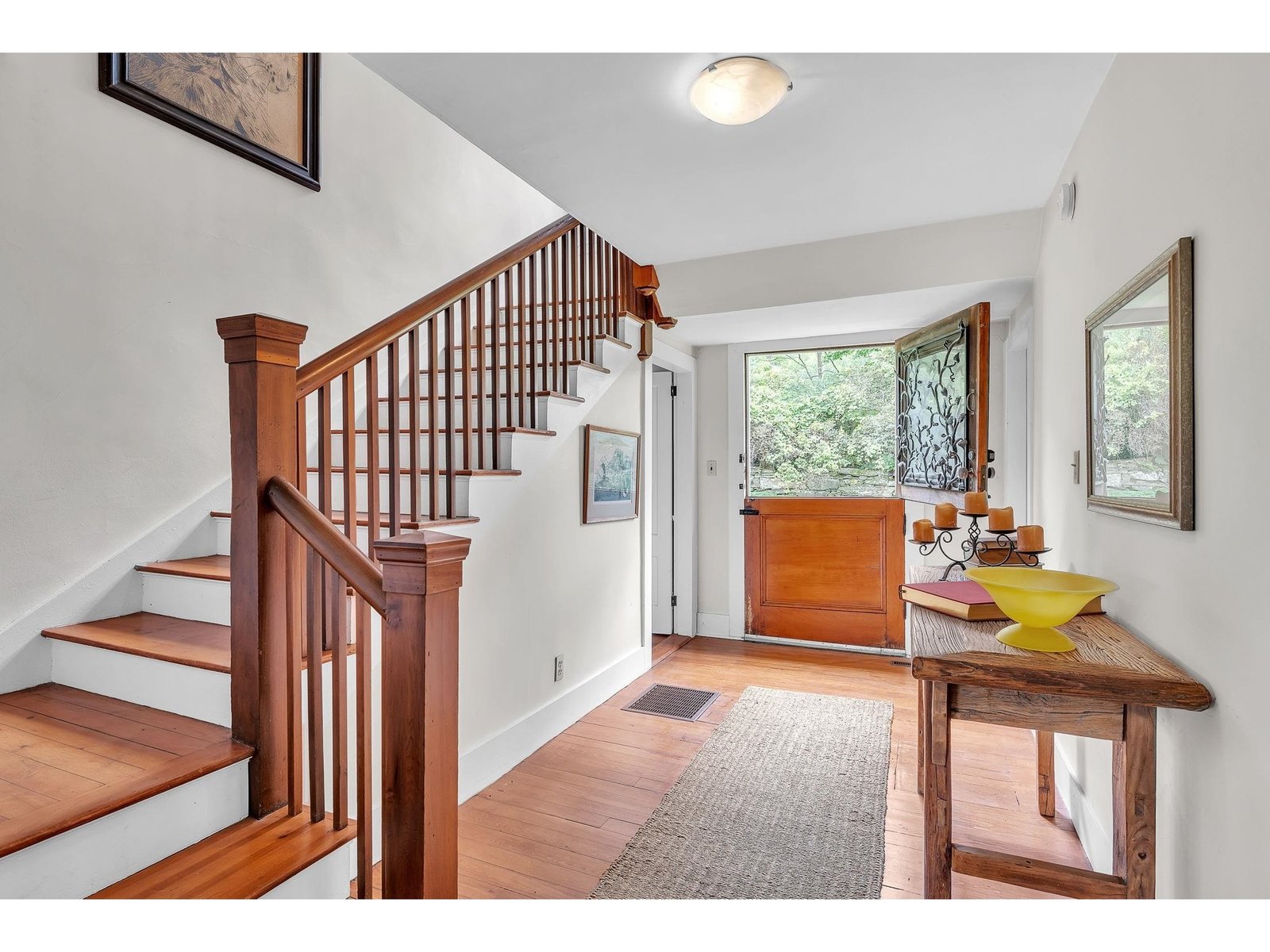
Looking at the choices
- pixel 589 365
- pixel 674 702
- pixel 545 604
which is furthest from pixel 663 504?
pixel 545 604

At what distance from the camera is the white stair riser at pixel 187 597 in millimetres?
2109

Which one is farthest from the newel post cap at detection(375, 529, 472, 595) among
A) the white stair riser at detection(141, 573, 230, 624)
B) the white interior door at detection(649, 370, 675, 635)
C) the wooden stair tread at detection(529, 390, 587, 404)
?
the white interior door at detection(649, 370, 675, 635)

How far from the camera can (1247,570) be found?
1039 mm

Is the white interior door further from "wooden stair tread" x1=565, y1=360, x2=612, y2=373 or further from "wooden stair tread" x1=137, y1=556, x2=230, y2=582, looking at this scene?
"wooden stair tread" x1=137, y1=556, x2=230, y2=582

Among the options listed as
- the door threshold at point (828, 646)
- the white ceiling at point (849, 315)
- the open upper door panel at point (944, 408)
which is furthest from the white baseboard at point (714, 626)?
the white ceiling at point (849, 315)

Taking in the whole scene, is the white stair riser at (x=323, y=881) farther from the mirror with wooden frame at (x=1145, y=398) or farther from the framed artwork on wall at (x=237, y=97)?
the framed artwork on wall at (x=237, y=97)

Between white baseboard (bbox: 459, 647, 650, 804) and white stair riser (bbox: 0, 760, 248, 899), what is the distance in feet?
3.13

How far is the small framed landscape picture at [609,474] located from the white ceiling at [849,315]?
828 mm

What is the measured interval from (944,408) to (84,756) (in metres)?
3.39

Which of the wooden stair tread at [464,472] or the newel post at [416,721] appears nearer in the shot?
the newel post at [416,721]

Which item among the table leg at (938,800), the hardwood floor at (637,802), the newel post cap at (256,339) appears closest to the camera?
the table leg at (938,800)

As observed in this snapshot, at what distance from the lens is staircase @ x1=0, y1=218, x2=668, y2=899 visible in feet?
4.14

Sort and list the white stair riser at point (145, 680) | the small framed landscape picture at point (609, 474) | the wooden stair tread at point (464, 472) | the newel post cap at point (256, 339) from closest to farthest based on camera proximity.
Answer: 1. the newel post cap at point (256, 339)
2. the white stair riser at point (145, 680)
3. the wooden stair tread at point (464, 472)
4. the small framed landscape picture at point (609, 474)
